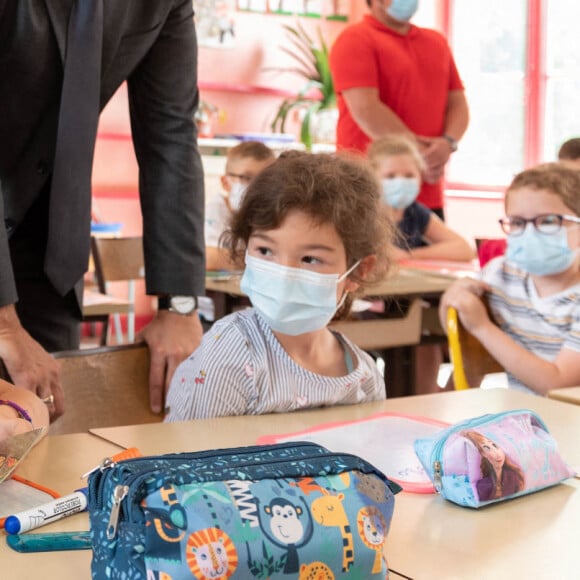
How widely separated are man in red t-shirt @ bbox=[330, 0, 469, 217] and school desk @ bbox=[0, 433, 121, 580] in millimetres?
2964

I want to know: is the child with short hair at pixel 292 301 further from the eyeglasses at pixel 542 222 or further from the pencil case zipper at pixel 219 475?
the pencil case zipper at pixel 219 475

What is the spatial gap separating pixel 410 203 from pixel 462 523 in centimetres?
310

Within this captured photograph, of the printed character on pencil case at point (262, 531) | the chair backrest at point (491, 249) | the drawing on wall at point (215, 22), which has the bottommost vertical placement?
the chair backrest at point (491, 249)

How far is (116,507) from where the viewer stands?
2.34 feet

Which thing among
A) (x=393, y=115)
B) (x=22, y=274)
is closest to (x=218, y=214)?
(x=393, y=115)

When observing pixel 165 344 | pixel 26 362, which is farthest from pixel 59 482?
pixel 165 344

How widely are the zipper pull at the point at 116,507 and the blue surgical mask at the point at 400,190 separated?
3.27m

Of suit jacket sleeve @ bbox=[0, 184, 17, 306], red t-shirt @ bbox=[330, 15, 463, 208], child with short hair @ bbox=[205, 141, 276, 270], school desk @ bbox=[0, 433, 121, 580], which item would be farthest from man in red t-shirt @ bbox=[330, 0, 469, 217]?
school desk @ bbox=[0, 433, 121, 580]

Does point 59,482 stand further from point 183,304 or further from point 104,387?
point 183,304

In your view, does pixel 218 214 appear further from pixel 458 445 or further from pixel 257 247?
pixel 458 445

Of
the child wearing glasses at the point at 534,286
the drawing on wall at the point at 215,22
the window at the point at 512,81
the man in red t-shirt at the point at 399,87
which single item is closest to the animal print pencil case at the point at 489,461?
the child wearing glasses at the point at 534,286

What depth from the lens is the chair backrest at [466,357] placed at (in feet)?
7.27

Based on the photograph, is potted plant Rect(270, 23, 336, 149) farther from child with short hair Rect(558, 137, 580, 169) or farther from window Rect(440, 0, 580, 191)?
child with short hair Rect(558, 137, 580, 169)

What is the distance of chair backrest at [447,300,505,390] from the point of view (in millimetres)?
2215
